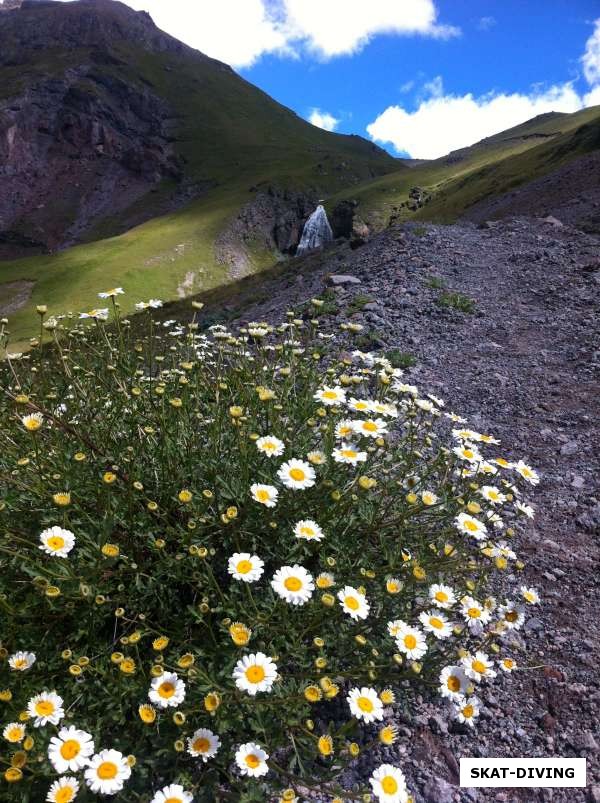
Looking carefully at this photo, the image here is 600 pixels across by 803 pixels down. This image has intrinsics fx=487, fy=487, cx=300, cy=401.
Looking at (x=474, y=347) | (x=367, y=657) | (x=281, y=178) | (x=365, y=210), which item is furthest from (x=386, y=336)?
(x=281, y=178)

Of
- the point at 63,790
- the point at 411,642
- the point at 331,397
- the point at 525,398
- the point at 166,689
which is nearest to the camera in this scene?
the point at 63,790

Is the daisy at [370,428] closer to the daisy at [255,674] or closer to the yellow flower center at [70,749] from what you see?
the daisy at [255,674]

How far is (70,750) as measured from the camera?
1.86m

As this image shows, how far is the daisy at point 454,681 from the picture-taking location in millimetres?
2432

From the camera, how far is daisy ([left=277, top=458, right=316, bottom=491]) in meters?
2.56

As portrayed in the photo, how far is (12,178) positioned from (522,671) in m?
118

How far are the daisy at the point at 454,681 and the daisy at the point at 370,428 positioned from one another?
1277 mm

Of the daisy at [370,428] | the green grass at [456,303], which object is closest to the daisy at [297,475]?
the daisy at [370,428]

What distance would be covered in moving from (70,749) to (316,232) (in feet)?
230

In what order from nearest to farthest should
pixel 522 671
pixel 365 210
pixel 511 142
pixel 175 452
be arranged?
pixel 175 452, pixel 522 671, pixel 365 210, pixel 511 142

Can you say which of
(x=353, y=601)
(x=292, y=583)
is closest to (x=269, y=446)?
(x=292, y=583)

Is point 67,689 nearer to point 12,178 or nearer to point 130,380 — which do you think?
point 130,380

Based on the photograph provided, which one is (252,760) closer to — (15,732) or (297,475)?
(15,732)

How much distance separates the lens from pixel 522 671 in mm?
3326
